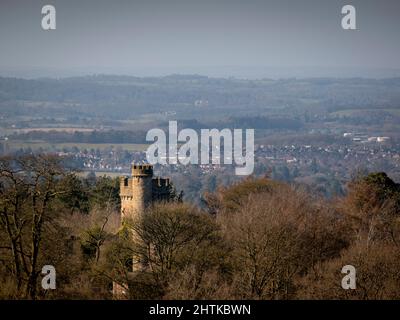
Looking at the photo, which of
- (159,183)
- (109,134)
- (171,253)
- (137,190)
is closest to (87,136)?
(109,134)

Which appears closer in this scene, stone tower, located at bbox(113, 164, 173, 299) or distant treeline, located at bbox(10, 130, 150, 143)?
stone tower, located at bbox(113, 164, 173, 299)

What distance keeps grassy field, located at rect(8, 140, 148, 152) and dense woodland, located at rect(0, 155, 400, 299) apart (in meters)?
91.2

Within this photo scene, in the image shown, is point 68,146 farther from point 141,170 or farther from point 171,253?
point 171,253

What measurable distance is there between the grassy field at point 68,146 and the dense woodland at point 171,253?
91.2 metres

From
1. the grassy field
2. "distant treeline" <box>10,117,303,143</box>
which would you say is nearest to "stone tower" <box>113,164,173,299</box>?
the grassy field

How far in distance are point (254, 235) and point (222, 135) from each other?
135927 millimetres

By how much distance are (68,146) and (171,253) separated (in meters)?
108

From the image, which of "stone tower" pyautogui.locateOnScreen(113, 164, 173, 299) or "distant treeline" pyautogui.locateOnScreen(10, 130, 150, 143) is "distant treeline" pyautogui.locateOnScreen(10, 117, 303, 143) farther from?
"stone tower" pyautogui.locateOnScreen(113, 164, 173, 299)

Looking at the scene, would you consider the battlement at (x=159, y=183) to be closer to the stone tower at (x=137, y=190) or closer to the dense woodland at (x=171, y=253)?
the stone tower at (x=137, y=190)

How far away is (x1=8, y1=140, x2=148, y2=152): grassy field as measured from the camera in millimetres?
129375

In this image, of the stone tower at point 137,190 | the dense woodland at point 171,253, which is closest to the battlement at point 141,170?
the stone tower at point 137,190

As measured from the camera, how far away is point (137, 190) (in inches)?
1334

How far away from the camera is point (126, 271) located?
97.2 feet
